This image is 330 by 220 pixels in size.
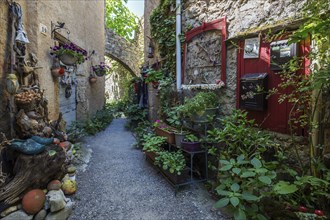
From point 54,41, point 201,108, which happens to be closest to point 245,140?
point 201,108

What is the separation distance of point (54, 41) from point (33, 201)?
8.63 feet

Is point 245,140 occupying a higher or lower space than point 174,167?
higher

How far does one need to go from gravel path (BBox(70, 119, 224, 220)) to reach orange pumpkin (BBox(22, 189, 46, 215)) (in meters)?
0.31

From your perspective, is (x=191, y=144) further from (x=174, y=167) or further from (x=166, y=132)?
(x=166, y=132)

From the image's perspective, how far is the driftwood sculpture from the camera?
71.4 inches

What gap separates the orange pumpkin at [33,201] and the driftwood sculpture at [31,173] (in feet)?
0.30

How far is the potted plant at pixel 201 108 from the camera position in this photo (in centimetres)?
244

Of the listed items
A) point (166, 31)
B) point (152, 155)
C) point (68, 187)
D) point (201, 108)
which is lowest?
point (68, 187)

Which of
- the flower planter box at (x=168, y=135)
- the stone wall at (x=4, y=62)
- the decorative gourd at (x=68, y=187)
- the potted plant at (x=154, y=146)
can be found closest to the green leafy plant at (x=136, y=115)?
the flower planter box at (x=168, y=135)

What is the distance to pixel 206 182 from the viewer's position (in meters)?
2.63

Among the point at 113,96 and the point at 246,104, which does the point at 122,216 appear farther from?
the point at 113,96

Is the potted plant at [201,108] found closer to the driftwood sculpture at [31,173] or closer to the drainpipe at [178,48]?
the drainpipe at [178,48]

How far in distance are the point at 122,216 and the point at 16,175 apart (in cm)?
105

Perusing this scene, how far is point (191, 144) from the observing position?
2.50 metres
